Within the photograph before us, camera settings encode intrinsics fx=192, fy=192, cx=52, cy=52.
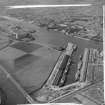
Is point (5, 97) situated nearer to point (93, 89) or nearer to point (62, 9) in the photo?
point (93, 89)

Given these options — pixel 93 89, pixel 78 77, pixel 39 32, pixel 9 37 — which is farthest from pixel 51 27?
pixel 93 89

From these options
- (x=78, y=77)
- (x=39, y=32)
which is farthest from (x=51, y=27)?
(x=78, y=77)

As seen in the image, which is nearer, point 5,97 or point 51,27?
point 5,97

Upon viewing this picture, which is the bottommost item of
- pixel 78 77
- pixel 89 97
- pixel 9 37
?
pixel 89 97

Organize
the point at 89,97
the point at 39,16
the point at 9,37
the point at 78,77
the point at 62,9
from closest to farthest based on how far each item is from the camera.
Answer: the point at 89,97 → the point at 78,77 → the point at 9,37 → the point at 39,16 → the point at 62,9

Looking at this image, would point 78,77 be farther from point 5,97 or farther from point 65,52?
point 5,97

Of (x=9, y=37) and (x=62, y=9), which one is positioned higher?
(x=62, y=9)

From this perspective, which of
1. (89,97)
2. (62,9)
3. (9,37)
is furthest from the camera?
(62,9)
